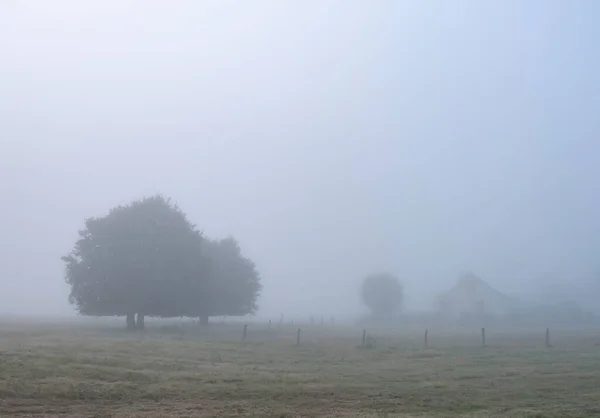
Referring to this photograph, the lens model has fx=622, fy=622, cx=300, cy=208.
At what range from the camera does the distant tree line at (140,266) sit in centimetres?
6538

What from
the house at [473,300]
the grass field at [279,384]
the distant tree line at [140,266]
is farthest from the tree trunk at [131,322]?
the house at [473,300]

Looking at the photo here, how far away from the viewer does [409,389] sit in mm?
26328

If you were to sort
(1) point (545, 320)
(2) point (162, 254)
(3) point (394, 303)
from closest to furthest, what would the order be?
(2) point (162, 254)
(1) point (545, 320)
(3) point (394, 303)

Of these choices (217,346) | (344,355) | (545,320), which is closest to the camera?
(344,355)

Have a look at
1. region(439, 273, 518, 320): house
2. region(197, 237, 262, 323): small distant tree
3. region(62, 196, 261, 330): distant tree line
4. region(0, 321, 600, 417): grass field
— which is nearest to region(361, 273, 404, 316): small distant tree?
region(439, 273, 518, 320): house

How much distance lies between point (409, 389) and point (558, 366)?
12.4 m

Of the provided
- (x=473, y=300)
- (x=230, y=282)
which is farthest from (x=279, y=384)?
(x=473, y=300)

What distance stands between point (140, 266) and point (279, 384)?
139 ft

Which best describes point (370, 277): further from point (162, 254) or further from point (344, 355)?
point (344, 355)

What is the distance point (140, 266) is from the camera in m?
65.7

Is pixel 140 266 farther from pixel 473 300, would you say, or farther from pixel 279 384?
pixel 473 300

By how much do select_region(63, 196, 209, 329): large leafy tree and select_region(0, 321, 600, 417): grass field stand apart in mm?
26064

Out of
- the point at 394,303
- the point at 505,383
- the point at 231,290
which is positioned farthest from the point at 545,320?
the point at 505,383

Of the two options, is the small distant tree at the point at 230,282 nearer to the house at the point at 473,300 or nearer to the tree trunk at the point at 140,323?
the tree trunk at the point at 140,323
